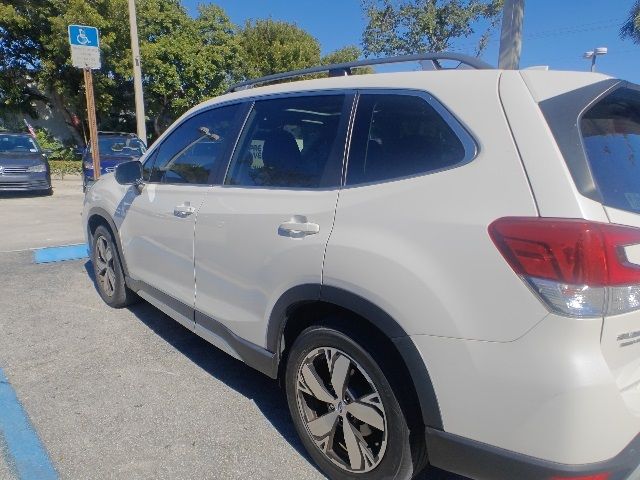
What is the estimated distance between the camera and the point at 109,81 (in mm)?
18406

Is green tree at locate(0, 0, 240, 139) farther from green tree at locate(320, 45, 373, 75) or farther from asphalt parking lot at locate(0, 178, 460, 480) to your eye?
asphalt parking lot at locate(0, 178, 460, 480)

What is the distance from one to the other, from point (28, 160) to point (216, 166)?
37.4ft

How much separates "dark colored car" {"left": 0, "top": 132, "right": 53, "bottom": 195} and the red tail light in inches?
509

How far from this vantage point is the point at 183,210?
9.91 feet

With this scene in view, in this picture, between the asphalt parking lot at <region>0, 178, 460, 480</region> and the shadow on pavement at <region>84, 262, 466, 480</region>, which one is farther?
the shadow on pavement at <region>84, 262, 466, 480</region>

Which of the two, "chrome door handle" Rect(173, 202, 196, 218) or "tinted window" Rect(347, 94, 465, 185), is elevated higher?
"tinted window" Rect(347, 94, 465, 185)

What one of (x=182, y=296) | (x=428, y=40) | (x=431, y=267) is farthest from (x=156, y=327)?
(x=428, y=40)

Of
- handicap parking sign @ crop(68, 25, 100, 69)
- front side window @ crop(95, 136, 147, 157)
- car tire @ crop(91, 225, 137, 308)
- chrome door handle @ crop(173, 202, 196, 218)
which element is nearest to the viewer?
chrome door handle @ crop(173, 202, 196, 218)

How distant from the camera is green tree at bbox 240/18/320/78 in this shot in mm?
25609

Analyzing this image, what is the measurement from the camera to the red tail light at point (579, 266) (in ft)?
4.82

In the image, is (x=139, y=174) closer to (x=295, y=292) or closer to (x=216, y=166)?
(x=216, y=166)

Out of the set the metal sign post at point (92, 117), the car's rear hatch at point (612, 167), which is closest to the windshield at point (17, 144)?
the metal sign post at point (92, 117)

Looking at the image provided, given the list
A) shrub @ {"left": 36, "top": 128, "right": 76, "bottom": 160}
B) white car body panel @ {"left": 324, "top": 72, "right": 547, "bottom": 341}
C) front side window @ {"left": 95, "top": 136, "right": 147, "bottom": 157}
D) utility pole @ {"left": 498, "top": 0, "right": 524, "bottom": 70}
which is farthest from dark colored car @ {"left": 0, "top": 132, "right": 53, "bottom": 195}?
white car body panel @ {"left": 324, "top": 72, "right": 547, "bottom": 341}

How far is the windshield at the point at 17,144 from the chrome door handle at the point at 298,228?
12.9 m
